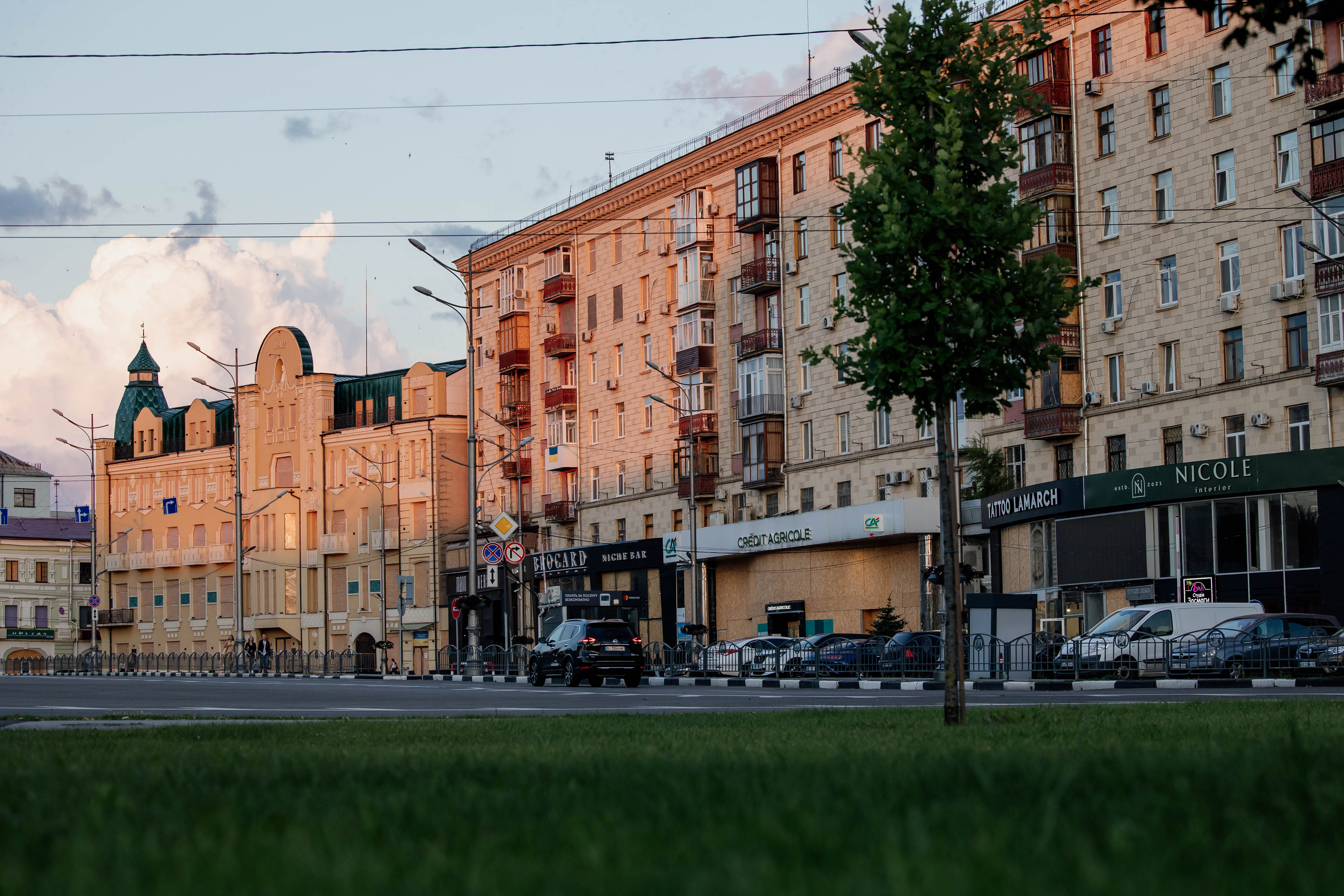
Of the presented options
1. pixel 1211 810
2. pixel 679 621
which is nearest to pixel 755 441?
pixel 679 621

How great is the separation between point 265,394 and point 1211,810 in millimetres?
95681

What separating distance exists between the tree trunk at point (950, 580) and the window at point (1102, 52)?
37.3 metres

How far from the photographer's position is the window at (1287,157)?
4206 centimetres

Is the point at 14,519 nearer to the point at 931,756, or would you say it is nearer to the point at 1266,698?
the point at 1266,698

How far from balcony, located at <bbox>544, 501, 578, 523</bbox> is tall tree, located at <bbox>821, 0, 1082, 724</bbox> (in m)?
61.6

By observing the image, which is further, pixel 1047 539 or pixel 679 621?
pixel 679 621

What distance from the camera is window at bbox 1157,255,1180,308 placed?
150ft

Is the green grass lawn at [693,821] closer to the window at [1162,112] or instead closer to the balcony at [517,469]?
the window at [1162,112]

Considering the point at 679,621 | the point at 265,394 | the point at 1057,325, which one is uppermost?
the point at 265,394

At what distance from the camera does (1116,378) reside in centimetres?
4741

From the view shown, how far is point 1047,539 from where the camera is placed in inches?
1907

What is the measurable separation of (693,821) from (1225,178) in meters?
43.3

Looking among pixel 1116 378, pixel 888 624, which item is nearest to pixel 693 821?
pixel 1116 378

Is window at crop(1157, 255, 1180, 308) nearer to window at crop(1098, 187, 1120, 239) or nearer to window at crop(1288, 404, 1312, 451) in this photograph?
window at crop(1098, 187, 1120, 239)
